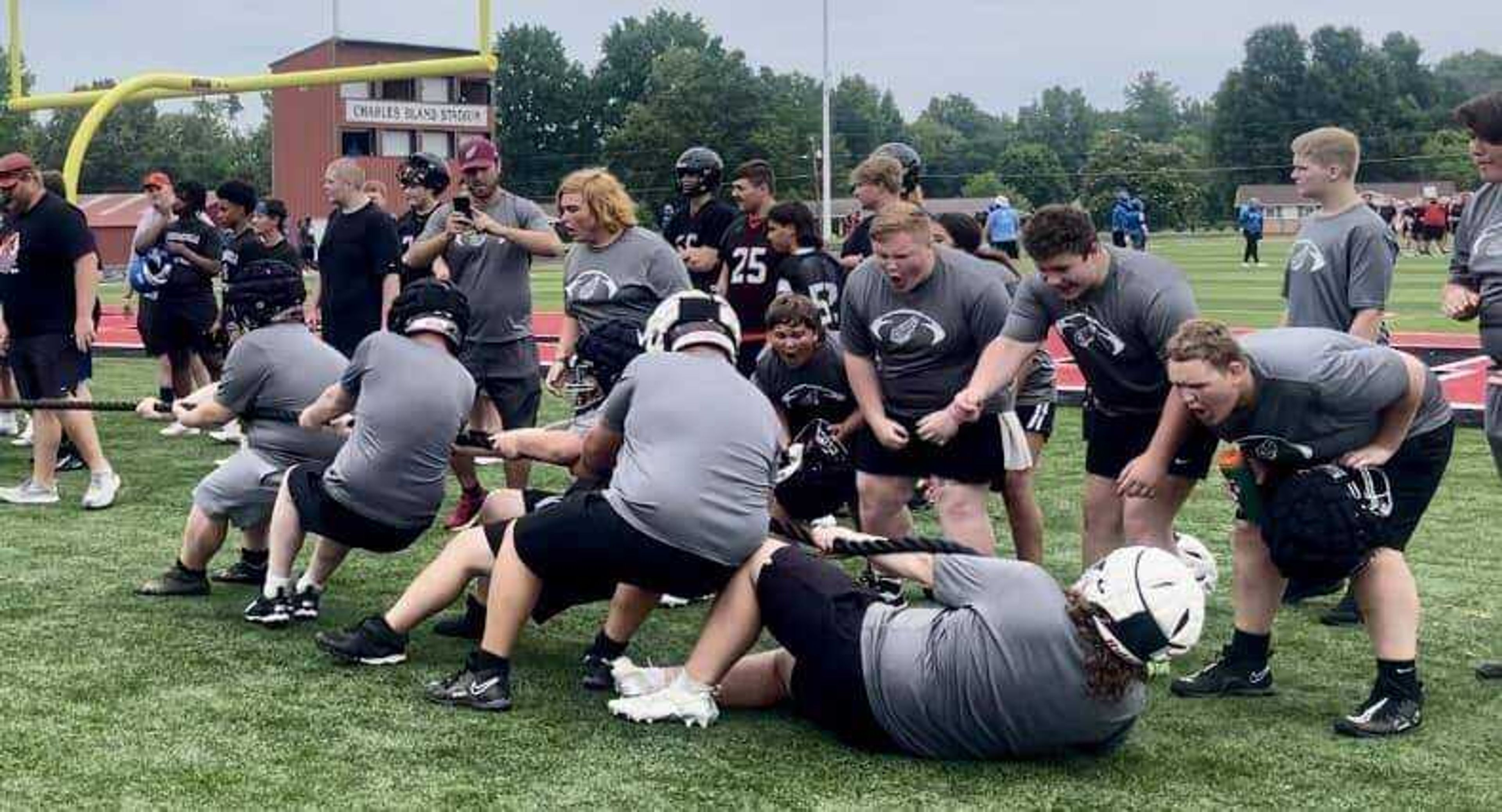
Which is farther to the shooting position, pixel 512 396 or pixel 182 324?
pixel 182 324

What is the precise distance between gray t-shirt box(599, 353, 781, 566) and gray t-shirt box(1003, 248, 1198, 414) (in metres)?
1.44

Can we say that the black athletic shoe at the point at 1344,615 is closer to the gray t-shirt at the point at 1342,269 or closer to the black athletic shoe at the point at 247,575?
the gray t-shirt at the point at 1342,269

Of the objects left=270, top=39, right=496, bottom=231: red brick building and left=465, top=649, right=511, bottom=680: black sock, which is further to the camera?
left=270, top=39, right=496, bottom=231: red brick building

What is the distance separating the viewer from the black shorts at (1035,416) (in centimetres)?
802

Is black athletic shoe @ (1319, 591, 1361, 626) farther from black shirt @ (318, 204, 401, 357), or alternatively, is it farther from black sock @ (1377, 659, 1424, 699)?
black shirt @ (318, 204, 401, 357)

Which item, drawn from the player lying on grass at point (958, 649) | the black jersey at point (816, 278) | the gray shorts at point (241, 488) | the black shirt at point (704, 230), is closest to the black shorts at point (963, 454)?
the player lying on grass at point (958, 649)

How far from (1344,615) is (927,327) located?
2146mm

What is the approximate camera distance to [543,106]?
3900 inches

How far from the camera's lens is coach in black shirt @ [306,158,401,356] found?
9.60m

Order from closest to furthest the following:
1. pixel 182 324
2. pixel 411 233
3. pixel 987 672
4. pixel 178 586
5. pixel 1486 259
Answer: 1. pixel 987 672
2. pixel 1486 259
3. pixel 178 586
4. pixel 411 233
5. pixel 182 324

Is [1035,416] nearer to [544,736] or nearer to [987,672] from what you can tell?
[987,672]

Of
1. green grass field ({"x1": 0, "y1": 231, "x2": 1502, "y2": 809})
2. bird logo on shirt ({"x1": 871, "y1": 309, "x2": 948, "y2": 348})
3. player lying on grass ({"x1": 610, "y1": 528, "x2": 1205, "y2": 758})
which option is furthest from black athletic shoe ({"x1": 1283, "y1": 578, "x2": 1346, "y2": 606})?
player lying on grass ({"x1": 610, "y1": 528, "x2": 1205, "y2": 758})

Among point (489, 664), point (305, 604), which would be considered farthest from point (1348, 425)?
point (305, 604)

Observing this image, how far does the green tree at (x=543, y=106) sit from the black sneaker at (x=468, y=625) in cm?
8819
